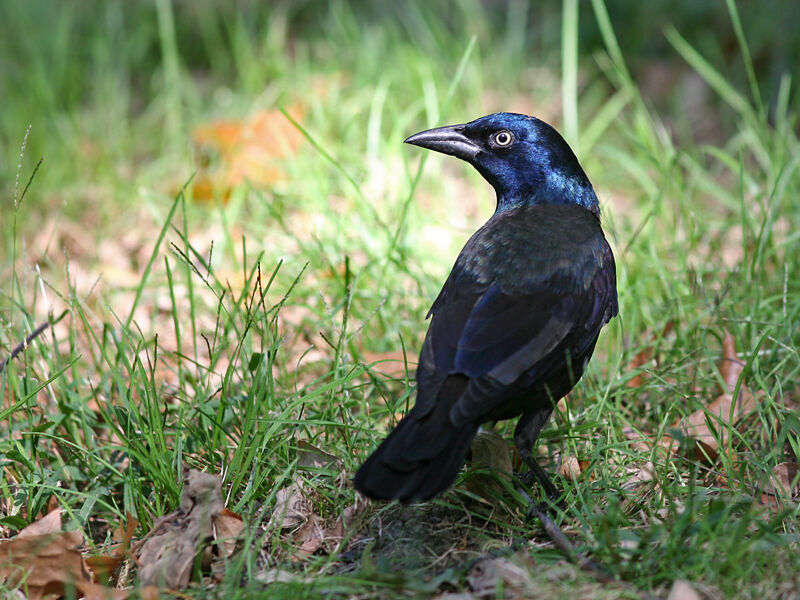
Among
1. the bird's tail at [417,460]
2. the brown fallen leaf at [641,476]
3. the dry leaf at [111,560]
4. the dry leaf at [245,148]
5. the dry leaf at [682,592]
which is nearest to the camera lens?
the dry leaf at [682,592]

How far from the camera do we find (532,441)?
2.48 meters

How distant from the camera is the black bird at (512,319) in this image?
2115 mm

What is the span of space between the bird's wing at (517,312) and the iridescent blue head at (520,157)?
31cm

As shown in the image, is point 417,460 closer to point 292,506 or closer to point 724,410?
point 292,506

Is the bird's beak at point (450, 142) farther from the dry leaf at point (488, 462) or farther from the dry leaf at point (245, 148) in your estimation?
the dry leaf at point (245, 148)

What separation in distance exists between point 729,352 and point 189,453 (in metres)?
1.68

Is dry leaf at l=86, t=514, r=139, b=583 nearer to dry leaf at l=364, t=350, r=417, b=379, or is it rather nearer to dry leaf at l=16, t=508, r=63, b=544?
dry leaf at l=16, t=508, r=63, b=544

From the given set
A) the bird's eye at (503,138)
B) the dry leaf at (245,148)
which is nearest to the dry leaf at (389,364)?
the bird's eye at (503,138)

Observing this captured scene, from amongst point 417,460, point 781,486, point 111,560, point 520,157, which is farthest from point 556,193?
point 111,560

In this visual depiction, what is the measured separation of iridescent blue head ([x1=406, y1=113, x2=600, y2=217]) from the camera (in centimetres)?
298

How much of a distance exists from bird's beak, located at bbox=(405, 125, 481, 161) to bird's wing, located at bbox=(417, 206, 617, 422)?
0.44 m

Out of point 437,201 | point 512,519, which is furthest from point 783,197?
point 512,519

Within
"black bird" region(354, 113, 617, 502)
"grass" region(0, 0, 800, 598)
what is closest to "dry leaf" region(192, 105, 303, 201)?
"grass" region(0, 0, 800, 598)

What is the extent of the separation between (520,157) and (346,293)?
0.72m
